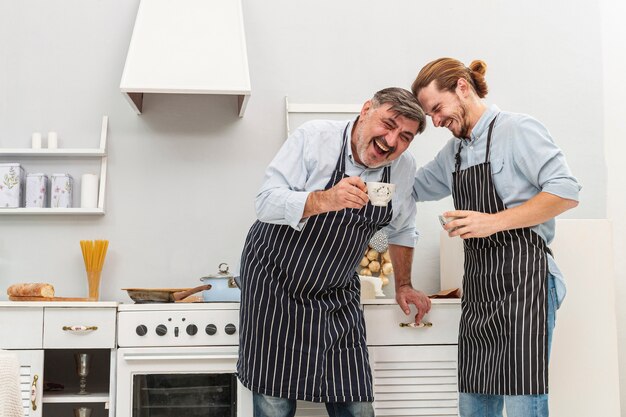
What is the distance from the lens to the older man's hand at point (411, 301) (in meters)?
2.72

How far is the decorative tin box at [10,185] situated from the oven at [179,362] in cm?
84

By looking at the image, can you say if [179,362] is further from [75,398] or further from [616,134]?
[616,134]

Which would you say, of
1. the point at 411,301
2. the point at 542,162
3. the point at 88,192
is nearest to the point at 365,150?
the point at 542,162

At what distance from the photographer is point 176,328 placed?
2742 millimetres

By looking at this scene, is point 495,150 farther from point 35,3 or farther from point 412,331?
point 35,3

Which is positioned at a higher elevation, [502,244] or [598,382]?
[502,244]

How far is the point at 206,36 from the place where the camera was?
10.4ft

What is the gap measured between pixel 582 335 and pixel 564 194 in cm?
95

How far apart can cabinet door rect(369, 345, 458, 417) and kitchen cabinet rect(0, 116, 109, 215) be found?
141 centimetres

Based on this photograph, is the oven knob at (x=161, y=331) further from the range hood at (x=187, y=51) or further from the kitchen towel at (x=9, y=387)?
the kitchen towel at (x=9, y=387)

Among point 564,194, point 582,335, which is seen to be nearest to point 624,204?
point 582,335

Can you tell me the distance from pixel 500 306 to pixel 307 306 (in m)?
0.60

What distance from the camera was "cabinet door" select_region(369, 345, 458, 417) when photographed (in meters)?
2.77

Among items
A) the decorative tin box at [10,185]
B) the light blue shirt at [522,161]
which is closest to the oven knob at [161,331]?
the decorative tin box at [10,185]
